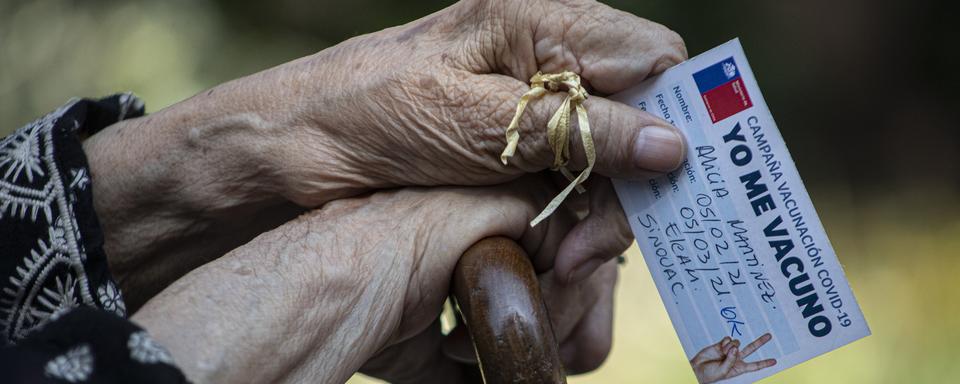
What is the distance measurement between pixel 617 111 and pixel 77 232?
50 centimetres

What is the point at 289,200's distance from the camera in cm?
89

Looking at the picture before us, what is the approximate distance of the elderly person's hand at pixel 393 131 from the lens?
78 centimetres

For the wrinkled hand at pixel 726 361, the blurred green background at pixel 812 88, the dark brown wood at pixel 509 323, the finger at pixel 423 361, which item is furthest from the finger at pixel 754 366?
the blurred green background at pixel 812 88

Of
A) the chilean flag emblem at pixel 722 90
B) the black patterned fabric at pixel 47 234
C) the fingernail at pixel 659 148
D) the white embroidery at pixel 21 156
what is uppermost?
the white embroidery at pixel 21 156

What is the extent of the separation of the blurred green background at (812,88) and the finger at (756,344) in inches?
47.1

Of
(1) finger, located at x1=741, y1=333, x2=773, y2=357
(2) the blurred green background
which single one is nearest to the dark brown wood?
(1) finger, located at x1=741, y1=333, x2=773, y2=357

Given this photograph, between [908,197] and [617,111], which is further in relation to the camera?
[908,197]

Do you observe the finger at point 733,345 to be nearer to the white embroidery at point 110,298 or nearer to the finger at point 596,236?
the finger at point 596,236

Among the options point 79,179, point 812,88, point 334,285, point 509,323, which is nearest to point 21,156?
point 79,179

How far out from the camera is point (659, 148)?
2.47 ft

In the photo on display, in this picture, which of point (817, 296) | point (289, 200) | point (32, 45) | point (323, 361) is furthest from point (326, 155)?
point (32, 45)

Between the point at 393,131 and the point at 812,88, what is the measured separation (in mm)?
1346

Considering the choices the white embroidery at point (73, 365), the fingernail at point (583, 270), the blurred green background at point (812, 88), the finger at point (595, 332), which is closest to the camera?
the white embroidery at point (73, 365)

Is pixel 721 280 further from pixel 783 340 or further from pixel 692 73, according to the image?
pixel 692 73
